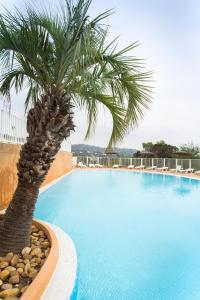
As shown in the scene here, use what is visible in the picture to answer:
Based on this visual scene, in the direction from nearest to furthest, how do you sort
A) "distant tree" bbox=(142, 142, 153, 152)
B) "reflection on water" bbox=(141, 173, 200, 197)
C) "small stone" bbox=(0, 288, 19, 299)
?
"small stone" bbox=(0, 288, 19, 299), "reflection on water" bbox=(141, 173, 200, 197), "distant tree" bbox=(142, 142, 153, 152)

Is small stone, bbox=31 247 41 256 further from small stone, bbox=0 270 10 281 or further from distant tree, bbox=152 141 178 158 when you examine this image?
distant tree, bbox=152 141 178 158

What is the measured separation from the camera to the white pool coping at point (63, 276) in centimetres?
322

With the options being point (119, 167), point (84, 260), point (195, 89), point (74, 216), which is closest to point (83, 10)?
point (84, 260)

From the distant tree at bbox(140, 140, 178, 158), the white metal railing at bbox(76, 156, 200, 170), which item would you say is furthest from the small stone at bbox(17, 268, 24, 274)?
the distant tree at bbox(140, 140, 178, 158)

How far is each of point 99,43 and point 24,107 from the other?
2350 mm

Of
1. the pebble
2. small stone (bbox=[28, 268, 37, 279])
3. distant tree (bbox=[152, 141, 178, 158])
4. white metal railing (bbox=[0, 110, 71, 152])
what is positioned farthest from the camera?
distant tree (bbox=[152, 141, 178, 158])

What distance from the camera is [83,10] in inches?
148

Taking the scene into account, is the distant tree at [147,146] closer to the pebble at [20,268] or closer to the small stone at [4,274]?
the pebble at [20,268]

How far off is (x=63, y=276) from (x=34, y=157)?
1498 mm

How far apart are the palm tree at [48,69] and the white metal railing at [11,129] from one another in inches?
152

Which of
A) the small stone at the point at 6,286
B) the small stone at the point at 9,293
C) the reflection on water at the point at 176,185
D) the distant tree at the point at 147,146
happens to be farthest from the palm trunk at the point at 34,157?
the distant tree at the point at 147,146

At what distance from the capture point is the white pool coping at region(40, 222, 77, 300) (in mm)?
3218

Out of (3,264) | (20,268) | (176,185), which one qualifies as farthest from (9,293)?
(176,185)

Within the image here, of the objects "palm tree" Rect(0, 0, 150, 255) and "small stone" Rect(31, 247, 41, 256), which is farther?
"small stone" Rect(31, 247, 41, 256)
